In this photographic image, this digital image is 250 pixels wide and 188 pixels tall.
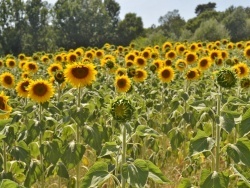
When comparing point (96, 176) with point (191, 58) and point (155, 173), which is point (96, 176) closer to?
point (155, 173)

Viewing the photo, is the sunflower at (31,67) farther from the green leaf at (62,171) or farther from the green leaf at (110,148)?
the green leaf at (110,148)

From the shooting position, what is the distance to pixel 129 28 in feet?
157

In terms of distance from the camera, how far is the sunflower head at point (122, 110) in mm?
2545

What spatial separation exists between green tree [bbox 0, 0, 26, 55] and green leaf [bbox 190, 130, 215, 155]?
36.4 meters

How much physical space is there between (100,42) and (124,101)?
40.1m

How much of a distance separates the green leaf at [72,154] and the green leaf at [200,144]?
101 centimetres

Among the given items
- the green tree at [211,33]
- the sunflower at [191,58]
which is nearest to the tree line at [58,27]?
the green tree at [211,33]

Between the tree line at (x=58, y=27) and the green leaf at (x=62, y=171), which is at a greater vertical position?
the tree line at (x=58, y=27)

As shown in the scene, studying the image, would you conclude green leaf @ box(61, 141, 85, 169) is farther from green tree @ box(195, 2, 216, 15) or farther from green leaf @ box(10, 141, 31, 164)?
green tree @ box(195, 2, 216, 15)

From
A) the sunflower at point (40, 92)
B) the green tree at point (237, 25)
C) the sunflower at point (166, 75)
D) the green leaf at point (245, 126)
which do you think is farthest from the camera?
the green tree at point (237, 25)

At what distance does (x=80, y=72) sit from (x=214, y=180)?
185 centimetres

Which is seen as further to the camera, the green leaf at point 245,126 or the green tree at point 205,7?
the green tree at point 205,7

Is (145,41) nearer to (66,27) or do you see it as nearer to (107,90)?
(107,90)

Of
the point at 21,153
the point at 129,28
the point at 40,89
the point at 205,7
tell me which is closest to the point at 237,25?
the point at 129,28
